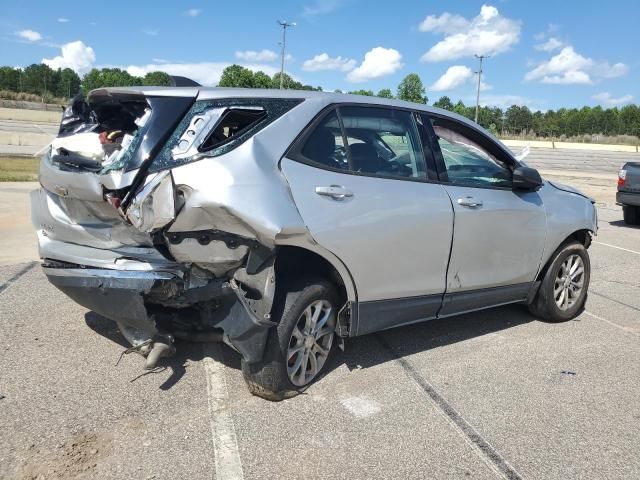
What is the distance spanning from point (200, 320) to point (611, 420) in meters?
2.64

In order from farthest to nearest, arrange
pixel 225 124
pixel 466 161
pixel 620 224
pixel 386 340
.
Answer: pixel 620 224
pixel 386 340
pixel 466 161
pixel 225 124

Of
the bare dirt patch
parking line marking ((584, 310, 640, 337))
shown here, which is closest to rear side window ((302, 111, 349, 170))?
the bare dirt patch

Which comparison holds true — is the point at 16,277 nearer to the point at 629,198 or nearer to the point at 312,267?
the point at 312,267

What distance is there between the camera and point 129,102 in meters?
3.56

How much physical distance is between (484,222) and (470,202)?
0.22m

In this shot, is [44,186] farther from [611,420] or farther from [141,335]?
[611,420]

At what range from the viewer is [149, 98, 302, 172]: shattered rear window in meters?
3.20

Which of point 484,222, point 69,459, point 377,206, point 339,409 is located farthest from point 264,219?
point 484,222

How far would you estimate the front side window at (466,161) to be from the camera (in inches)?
171

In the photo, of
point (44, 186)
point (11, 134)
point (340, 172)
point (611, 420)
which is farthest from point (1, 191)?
point (11, 134)

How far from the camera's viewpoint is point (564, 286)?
5.34m

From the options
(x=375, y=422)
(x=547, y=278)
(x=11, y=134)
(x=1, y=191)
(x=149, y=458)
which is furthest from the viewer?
(x=11, y=134)

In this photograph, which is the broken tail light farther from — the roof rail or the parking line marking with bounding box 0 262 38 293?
the parking line marking with bounding box 0 262 38 293

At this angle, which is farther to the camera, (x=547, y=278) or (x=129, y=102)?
(x=547, y=278)
